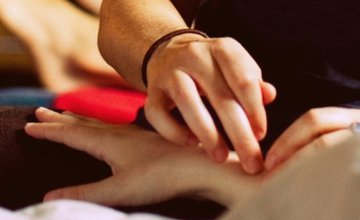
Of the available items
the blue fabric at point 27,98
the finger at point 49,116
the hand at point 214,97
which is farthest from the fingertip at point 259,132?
the blue fabric at point 27,98

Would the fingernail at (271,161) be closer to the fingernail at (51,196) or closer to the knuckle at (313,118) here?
the knuckle at (313,118)

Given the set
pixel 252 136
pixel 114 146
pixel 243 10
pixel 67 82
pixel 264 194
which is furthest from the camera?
pixel 67 82

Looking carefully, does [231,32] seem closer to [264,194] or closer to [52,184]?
[52,184]

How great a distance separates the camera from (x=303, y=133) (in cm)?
54

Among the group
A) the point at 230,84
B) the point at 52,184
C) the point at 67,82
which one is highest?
the point at 230,84

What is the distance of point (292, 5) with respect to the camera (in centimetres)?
76

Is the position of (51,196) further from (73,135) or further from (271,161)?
(271,161)

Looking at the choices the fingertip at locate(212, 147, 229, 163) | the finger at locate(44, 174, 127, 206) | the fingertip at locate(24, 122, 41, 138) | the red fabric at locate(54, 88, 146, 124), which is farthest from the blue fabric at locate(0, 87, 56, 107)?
the fingertip at locate(212, 147, 229, 163)

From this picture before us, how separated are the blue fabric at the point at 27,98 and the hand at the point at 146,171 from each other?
680 mm

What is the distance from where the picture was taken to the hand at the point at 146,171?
60 centimetres

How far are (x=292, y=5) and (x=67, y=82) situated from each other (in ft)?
2.93

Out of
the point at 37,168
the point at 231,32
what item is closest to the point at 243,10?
the point at 231,32

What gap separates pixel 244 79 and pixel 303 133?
61 mm

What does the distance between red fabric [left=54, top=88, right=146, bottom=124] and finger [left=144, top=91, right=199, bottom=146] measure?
59 cm
